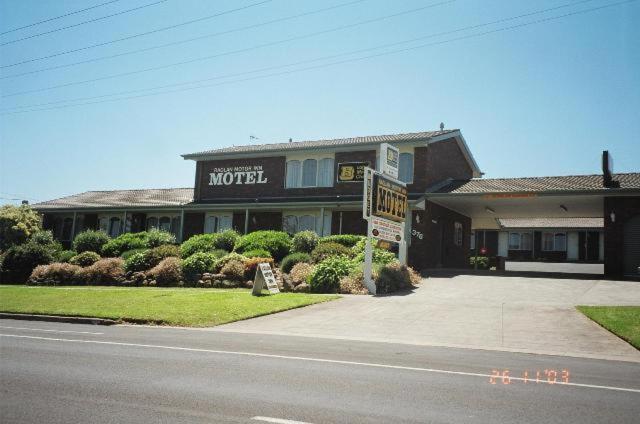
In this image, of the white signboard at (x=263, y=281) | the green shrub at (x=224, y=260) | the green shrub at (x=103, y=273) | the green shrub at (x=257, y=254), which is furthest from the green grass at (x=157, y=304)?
the green shrub at (x=257, y=254)

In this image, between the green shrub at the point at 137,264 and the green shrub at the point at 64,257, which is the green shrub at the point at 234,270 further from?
the green shrub at the point at 64,257

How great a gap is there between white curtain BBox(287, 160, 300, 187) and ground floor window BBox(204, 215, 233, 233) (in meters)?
4.53

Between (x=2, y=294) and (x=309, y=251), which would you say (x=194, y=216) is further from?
(x=2, y=294)

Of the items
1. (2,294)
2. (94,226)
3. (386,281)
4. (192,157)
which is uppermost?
(192,157)

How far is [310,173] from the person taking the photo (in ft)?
95.4

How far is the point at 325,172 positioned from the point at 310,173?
102 cm

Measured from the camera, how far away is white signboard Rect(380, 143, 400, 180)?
1872 centimetres

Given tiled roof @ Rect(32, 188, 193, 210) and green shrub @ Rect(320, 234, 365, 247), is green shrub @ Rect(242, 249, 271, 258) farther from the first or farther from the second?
tiled roof @ Rect(32, 188, 193, 210)

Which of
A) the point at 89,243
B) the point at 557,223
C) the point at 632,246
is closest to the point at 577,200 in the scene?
the point at 632,246

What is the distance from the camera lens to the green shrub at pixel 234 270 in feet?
67.4

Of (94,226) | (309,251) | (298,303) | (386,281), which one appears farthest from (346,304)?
(94,226)

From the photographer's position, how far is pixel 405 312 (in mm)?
13617

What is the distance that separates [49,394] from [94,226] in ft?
108

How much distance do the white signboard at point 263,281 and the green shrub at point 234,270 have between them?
2.90 meters
